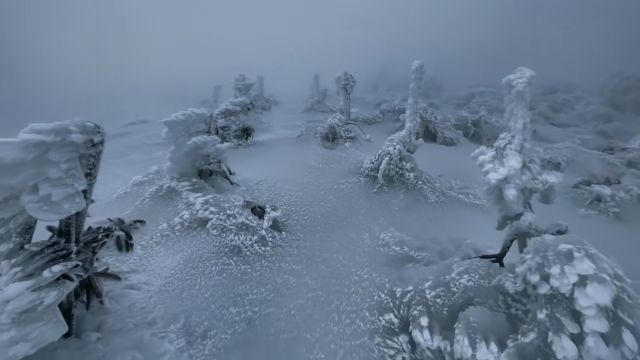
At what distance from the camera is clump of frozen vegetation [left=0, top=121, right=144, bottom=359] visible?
3809mm

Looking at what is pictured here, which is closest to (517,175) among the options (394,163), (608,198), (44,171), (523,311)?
(523,311)

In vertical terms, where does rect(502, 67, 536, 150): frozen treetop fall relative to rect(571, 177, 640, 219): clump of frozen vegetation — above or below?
above

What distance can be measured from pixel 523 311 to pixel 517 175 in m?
2.17

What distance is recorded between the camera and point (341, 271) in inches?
273

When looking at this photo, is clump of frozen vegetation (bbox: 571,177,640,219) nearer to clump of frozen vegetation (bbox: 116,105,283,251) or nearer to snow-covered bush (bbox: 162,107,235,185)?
clump of frozen vegetation (bbox: 116,105,283,251)

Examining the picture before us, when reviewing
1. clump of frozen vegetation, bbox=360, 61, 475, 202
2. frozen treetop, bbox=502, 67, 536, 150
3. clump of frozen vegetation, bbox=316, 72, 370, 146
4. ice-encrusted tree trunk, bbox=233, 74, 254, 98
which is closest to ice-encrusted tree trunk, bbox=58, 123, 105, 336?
frozen treetop, bbox=502, 67, 536, 150

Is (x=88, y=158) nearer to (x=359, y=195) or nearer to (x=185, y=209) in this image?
(x=185, y=209)

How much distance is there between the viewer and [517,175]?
5.28 meters

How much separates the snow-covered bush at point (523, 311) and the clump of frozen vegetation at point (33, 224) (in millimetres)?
4826

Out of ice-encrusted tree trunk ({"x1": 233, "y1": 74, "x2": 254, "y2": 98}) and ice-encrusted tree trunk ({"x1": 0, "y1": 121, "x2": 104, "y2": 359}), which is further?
ice-encrusted tree trunk ({"x1": 233, "y1": 74, "x2": 254, "y2": 98})

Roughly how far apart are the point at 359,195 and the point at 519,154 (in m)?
5.40

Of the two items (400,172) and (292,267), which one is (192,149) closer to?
(292,267)

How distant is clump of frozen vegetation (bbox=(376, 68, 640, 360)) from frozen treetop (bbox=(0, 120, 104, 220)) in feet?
17.2

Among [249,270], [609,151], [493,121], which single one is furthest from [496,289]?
[493,121]
